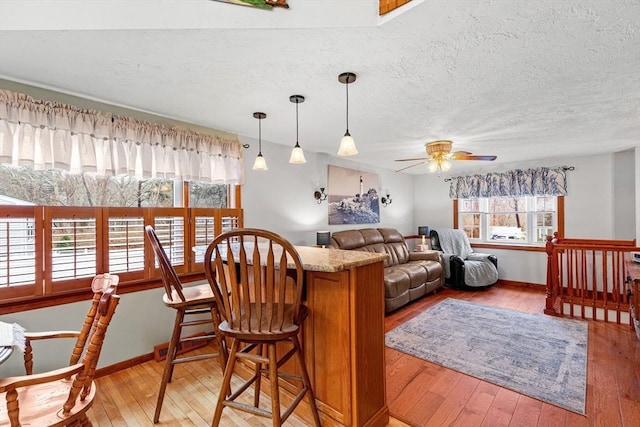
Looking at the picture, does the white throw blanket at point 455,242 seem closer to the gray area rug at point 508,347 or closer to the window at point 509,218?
the window at point 509,218

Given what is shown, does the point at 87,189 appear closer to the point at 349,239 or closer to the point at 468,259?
the point at 349,239

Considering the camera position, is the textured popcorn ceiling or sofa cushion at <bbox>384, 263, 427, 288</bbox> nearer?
the textured popcorn ceiling

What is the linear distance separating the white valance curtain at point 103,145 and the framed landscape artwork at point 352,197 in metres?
1.87

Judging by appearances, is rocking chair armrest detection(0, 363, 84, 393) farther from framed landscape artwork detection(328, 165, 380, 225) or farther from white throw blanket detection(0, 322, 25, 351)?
framed landscape artwork detection(328, 165, 380, 225)

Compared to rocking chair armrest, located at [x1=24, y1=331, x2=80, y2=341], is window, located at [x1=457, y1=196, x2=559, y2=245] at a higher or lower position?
higher

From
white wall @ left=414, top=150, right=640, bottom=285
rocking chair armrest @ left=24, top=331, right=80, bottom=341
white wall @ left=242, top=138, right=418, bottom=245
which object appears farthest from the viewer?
white wall @ left=414, top=150, right=640, bottom=285

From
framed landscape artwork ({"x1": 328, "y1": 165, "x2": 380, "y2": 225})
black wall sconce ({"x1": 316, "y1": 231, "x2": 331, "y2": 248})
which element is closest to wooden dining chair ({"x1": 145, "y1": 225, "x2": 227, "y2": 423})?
black wall sconce ({"x1": 316, "y1": 231, "x2": 331, "y2": 248})

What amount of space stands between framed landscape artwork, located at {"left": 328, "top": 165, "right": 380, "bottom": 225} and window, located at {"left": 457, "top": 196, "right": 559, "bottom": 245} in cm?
193

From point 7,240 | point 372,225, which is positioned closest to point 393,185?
point 372,225

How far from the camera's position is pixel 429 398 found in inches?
78.9

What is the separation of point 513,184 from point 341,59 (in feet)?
15.5

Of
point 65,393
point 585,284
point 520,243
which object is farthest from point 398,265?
point 65,393

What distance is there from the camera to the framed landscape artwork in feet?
15.4

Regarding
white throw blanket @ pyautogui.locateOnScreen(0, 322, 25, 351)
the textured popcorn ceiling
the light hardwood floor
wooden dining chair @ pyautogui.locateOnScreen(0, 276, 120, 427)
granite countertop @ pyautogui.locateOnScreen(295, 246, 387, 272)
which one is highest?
the textured popcorn ceiling
